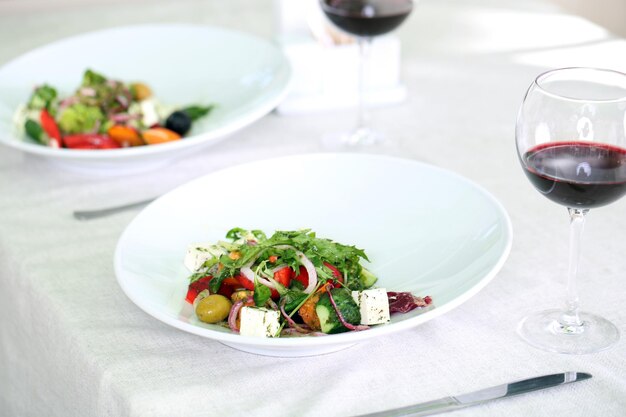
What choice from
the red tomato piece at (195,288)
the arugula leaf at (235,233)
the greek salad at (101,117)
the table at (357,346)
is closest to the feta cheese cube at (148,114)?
the greek salad at (101,117)

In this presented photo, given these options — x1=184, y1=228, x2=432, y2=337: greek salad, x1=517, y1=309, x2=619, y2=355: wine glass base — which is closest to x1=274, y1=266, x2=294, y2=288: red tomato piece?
x1=184, y1=228, x2=432, y2=337: greek salad

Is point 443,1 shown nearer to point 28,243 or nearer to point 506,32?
point 506,32

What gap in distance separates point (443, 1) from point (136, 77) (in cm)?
91

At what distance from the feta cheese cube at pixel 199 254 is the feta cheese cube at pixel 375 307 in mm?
227

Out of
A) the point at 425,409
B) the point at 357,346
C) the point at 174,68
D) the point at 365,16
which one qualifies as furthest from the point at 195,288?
the point at 174,68

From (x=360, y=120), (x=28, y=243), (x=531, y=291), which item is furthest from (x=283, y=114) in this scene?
(x=531, y=291)

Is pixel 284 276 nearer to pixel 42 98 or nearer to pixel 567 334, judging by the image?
pixel 567 334

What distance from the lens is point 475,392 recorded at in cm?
A: 98

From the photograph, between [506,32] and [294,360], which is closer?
[294,360]

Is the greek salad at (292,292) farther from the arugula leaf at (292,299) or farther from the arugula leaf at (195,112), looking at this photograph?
the arugula leaf at (195,112)

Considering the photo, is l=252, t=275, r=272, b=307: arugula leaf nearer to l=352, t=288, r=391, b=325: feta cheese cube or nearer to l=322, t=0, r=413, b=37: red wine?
l=352, t=288, r=391, b=325: feta cheese cube

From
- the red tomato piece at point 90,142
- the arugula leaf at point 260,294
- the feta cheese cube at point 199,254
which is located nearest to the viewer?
the arugula leaf at point 260,294

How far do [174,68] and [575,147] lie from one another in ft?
3.75

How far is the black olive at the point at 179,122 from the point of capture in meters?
1.66
